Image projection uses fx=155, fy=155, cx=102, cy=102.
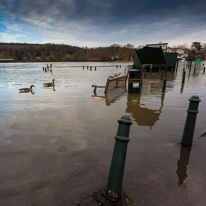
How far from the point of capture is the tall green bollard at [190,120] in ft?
10.8

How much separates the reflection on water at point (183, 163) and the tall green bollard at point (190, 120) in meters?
0.18

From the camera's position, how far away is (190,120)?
353 cm

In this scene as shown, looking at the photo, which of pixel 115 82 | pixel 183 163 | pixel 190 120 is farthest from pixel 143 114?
pixel 115 82

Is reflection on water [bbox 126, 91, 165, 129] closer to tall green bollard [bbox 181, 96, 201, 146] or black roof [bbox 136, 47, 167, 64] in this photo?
tall green bollard [bbox 181, 96, 201, 146]

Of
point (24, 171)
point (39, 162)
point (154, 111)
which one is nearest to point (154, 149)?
point (39, 162)

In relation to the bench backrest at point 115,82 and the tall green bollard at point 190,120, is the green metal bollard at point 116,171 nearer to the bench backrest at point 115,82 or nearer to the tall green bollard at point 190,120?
the tall green bollard at point 190,120

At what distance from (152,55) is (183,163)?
39.9ft

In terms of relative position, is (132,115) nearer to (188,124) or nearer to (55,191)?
(188,124)

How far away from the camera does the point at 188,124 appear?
3580 mm

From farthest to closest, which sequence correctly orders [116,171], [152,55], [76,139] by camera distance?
1. [152,55]
2. [76,139]
3. [116,171]

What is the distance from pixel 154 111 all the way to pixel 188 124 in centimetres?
327

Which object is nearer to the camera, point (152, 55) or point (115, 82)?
point (115, 82)

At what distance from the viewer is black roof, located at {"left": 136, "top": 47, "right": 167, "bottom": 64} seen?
13.2 m

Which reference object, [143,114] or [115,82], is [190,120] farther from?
[115,82]
